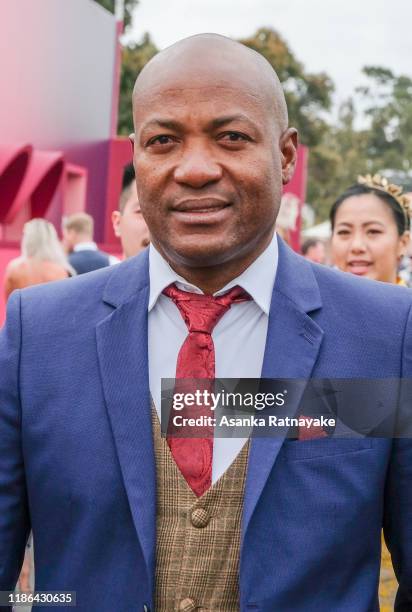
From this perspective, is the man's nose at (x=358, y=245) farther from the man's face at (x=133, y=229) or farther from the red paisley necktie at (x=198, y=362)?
the red paisley necktie at (x=198, y=362)

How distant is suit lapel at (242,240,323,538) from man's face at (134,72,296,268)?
18 cm

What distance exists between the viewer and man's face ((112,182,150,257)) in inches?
163

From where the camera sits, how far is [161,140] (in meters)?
1.87

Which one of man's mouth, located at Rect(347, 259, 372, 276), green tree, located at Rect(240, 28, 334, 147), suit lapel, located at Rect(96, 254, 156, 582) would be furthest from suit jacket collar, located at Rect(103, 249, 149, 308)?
green tree, located at Rect(240, 28, 334, 147)

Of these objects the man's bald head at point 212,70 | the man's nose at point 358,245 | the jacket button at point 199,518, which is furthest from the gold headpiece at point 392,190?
the jacket button at point 199,518

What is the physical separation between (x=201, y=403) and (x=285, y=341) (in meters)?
0.22

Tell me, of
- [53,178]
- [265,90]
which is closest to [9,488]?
[265,90]

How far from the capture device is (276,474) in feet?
6.13

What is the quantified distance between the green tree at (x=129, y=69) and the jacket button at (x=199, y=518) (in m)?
25.6

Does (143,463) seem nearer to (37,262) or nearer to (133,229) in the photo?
(133,229)

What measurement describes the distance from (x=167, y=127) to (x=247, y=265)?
343 mm

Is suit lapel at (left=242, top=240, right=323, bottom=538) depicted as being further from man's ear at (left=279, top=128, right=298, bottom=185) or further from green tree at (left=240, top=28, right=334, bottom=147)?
green tree at (left=240, top=28, right=334, bottom=147)

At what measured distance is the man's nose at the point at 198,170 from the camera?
181 cm

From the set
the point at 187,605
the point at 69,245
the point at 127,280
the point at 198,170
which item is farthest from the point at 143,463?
the point at 69,245
